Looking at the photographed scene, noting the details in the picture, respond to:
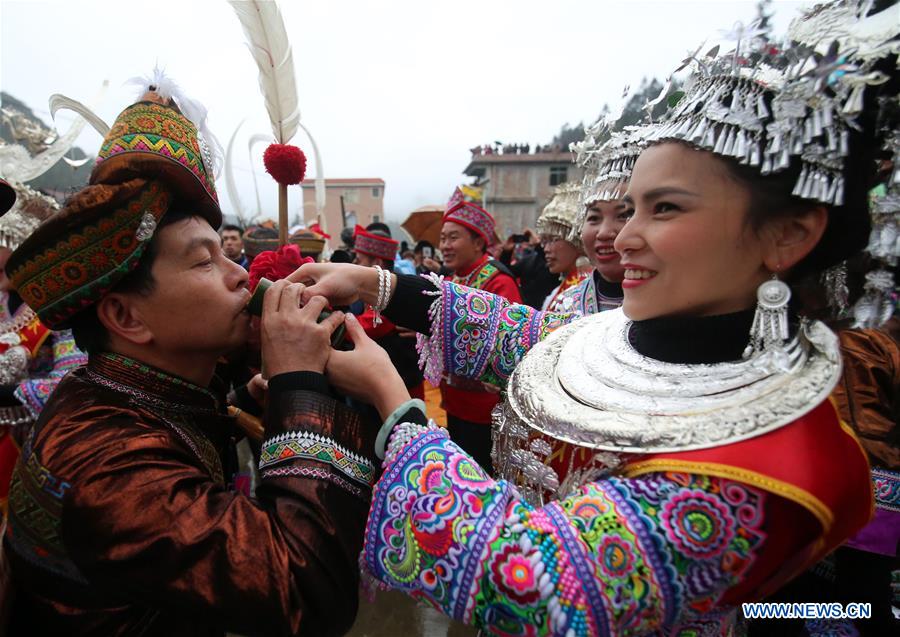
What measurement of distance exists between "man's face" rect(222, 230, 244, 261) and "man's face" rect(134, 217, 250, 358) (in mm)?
7109

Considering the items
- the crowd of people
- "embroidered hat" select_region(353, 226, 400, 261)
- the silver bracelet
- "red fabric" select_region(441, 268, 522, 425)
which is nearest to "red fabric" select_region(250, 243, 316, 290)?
the crowd of people

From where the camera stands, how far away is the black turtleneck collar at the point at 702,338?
118 centimetres

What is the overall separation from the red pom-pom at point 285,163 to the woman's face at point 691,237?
1367 millimetres

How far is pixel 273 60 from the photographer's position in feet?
7.11

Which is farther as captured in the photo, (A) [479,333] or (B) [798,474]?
(A) [479,333]

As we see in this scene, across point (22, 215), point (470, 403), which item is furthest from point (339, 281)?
point (22, 215)

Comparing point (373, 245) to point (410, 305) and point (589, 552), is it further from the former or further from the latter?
point (589, 552)

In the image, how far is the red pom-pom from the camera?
6.39 ft

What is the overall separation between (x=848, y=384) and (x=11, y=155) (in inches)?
208

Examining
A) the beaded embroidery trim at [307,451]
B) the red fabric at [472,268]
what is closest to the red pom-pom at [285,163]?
the beaded embroidery trim at [307,451]

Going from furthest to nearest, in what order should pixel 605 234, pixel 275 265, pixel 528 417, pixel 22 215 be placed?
pixel 22 215, pixel 605 234, pixel 275 265, pixel 528 417

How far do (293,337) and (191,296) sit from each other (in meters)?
0.34

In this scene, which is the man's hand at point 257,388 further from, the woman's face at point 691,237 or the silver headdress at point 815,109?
the silver headdress at point 815,109

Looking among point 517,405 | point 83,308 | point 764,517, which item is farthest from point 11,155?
point 764,517
